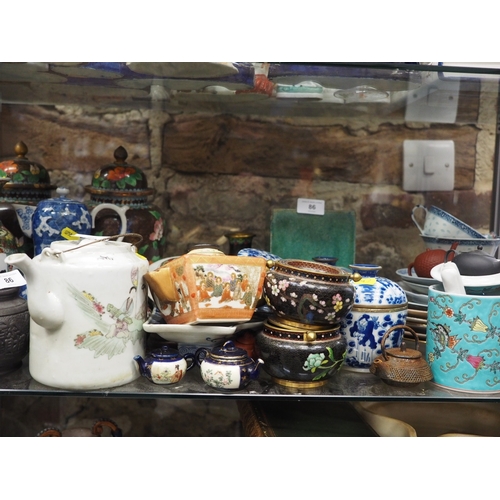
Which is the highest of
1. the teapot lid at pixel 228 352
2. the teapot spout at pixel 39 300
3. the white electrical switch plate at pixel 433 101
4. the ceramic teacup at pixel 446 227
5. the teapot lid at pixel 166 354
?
the white electrical switch plate at pixel 433 101

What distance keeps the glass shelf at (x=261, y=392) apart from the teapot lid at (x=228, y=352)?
0.17 ft

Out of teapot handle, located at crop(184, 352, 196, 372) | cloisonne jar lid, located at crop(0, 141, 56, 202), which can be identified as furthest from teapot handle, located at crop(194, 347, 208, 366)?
cloisonne jar lid, located at crop(0, 141, 56, 202)

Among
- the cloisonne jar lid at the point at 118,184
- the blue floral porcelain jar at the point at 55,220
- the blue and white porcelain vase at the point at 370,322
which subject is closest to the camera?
the blue and white porcelain vase at the point at 370,322

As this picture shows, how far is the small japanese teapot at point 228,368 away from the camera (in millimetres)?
859

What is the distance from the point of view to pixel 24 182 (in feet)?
3.83

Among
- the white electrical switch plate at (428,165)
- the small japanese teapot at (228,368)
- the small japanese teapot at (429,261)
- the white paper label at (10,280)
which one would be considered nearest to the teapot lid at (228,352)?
the small japanese teapot at (228,368)

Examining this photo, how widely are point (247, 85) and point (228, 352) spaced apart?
1.70ft

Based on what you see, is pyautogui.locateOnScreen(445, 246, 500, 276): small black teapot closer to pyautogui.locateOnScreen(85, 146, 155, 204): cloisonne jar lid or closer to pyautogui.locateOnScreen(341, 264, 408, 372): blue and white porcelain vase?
pyautogui.locateOnScreen(341, 264, 408, 372): blue and white porcelain vase

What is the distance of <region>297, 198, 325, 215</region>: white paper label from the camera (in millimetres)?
1390

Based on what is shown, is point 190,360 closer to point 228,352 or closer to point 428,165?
point 228,352

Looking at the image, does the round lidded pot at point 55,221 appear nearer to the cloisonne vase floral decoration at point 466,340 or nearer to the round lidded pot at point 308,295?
the round lidded pot at point 308,295

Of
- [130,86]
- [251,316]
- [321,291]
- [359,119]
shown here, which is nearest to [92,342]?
[251,316]

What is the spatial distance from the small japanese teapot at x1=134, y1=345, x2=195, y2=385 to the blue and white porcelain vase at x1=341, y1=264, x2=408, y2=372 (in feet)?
0.90

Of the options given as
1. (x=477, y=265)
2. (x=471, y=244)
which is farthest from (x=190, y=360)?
(x=471, y=244)
